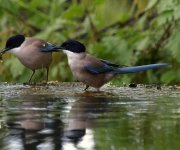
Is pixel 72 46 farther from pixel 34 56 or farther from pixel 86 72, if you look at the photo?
pixel 34 56

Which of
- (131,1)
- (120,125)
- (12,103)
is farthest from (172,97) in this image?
(131,1)

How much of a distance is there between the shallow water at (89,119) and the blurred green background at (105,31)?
199 cm

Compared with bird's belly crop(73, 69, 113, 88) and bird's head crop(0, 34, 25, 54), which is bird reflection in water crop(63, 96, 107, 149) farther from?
bird's head crop(0, 34, 25, 54)

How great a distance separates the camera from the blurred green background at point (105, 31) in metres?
7.18

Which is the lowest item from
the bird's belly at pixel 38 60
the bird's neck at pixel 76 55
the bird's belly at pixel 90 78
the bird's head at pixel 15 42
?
the bird's belly at pixel 90 78

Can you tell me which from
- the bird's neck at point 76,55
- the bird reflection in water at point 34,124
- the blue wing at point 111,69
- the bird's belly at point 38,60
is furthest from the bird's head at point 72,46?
the bird reflection in water at point 34,124

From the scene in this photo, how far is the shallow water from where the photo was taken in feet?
9.65

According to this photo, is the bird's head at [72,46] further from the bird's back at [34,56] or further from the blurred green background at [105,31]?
the blurred green background at [105,31]

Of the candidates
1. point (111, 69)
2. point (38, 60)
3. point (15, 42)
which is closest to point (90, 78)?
point (111, 69)

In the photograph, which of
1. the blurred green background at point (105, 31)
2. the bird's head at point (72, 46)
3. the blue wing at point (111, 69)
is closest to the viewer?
the blue wing at point (111, 69)

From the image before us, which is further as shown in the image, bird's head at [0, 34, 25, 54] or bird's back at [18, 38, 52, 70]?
bird's head at [0, 34, 25, 54]

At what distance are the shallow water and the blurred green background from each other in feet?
6.52

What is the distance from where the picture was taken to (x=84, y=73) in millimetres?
5578

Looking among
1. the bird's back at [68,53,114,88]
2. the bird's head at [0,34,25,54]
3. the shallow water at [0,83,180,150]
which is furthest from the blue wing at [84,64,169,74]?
the bird's head at [0,34,25,54]
